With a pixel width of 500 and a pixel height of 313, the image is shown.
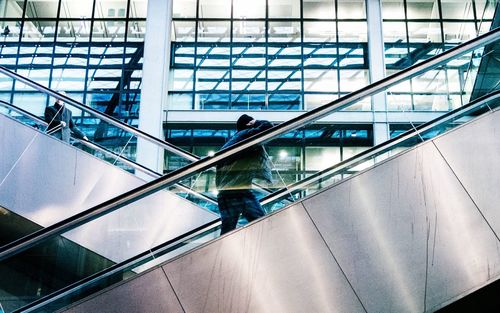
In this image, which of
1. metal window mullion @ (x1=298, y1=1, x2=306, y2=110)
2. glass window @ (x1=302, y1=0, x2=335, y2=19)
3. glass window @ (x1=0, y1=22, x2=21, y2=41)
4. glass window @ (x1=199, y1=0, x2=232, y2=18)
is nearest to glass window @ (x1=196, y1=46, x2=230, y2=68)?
glass window @ (x1=199, y1=0, x2=232, y2=18)

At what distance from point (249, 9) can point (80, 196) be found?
1352 centimetres

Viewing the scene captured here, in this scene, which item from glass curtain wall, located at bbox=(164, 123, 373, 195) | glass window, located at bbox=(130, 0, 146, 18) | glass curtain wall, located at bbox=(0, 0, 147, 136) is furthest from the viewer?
glass window, located at bbox=(130, 0, 146, 18)

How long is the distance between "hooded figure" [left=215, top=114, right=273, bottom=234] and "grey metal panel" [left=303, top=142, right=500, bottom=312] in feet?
1.57

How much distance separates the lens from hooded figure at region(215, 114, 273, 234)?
4.29 metres

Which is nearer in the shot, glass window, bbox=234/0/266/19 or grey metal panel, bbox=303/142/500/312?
grey metal panel, bbox=303/142/500/312

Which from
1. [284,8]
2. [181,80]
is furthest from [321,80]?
[181,80]

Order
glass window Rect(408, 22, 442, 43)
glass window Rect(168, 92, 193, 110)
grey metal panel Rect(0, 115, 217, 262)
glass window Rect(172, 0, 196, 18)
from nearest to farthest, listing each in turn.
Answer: grey metal panel Rect(0, 115, 217, 262), glass window Rect(168, 92, 193, 110), glass window Rect(408, 22, 442, 43), glass window Rect(172, 0, 196, 18)

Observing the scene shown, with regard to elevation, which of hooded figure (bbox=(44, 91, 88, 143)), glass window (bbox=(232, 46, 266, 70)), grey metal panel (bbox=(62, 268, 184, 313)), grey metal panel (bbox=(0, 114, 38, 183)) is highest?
glass window (bbox=(232, 46, 266, 70))

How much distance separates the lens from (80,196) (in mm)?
6770

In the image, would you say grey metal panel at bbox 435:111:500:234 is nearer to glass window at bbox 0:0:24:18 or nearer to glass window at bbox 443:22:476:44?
glass window at bbox 443:22:476:44

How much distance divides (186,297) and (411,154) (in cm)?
208

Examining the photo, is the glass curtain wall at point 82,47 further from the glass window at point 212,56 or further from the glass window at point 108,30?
the glass window at point 212,56

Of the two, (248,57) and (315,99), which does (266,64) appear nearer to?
(248,57)

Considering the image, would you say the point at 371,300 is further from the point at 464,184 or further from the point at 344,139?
the point at 344,139
